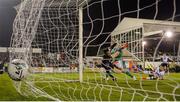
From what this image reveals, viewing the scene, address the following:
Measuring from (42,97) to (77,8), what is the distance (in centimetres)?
392

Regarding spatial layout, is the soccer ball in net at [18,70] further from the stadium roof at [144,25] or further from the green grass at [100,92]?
the stadium roof at [144,25]

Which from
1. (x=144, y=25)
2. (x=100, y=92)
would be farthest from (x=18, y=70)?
(x=144, y=25)

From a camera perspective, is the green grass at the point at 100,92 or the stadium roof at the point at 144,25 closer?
the stadium roof at the point at 144,25

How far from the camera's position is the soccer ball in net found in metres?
5.61

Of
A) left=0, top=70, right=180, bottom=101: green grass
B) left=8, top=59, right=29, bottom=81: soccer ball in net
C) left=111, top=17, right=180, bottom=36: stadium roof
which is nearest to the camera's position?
left=111, top=17, right=180, bottom=36: stadium roof

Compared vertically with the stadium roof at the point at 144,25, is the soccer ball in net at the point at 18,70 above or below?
below

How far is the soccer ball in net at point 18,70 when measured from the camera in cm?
561

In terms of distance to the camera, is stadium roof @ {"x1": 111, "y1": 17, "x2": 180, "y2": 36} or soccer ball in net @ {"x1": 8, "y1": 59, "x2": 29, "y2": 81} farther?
soccer ball in net @ {"x1": 8, "y1": 59, "x2": 29, "y2": 81}

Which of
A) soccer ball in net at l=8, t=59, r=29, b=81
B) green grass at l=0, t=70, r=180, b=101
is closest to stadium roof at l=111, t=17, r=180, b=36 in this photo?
green grass at l=0, t=70, r=180, b=101

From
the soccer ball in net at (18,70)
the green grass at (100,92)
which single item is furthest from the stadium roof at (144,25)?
the soccer ball in net at (18,70)

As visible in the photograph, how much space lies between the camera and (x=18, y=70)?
5.63 metres

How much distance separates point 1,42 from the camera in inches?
1204

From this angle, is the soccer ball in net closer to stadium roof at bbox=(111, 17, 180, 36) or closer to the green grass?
the green grass

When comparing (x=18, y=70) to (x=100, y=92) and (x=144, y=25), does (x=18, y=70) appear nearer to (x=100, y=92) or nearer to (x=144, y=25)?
(x=100, y=92)
